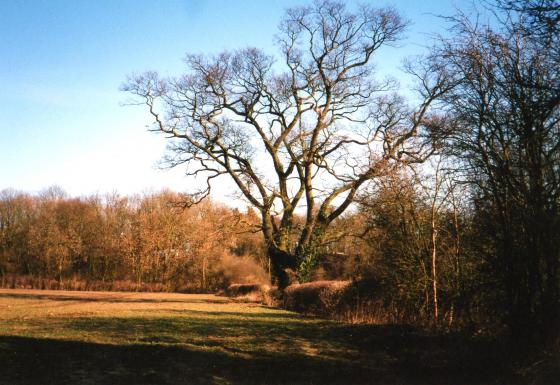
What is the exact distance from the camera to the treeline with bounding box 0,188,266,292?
149ft

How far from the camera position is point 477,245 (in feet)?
23.2

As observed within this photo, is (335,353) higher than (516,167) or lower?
lower

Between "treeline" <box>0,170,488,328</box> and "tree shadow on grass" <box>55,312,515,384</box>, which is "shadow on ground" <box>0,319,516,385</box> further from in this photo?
"treeline" <box>0,170,488,328</box>

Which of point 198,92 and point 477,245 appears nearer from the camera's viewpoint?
point 477,245

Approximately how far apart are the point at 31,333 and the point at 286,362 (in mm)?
6007

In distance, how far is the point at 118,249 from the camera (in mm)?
46844

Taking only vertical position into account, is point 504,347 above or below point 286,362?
above

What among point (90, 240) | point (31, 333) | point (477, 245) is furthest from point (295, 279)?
point (90, 240)

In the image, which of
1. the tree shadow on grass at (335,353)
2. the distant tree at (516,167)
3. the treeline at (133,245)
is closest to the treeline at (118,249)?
the treeline at (133,245)

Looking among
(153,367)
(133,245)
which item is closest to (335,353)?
(153,367)

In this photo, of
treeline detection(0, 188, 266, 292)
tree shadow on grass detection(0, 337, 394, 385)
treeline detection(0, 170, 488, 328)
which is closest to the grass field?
tree shadow on grass detection(0, 337, 394, 385)

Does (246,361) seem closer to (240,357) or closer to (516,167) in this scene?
(240,357)

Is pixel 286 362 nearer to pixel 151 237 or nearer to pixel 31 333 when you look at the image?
pixel 31 333

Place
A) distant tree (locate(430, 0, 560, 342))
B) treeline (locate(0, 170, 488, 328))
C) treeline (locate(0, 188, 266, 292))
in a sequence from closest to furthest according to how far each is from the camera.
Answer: distant tree (locate(430, 0, 560, 342)), treeline (locate(0, 170, 488, 328)), treeline (locate(0, 188, 266, 292))
